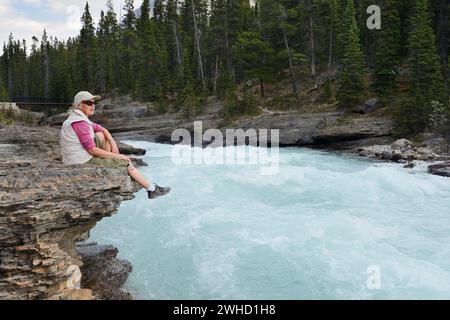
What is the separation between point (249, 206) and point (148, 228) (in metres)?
3.24

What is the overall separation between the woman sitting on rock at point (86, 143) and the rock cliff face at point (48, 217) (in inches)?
8.1

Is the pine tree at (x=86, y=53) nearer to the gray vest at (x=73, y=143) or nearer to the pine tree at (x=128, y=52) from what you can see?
the pine tree at (x=128, y=52)

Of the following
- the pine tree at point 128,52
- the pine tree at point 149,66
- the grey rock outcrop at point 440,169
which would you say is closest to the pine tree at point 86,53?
the pine tree at point 128,52

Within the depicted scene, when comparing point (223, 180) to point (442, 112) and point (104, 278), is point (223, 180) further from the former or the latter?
point (442, 112)

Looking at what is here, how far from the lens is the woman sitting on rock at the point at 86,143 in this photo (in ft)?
19.7

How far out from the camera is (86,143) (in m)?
6.11

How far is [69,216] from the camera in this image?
5781 mm

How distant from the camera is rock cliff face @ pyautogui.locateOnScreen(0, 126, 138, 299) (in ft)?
17.5

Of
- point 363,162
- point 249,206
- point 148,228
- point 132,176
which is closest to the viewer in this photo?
point 132,176

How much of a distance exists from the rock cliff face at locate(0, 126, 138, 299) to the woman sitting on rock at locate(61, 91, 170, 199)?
20 cm

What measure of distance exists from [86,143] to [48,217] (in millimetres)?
1236

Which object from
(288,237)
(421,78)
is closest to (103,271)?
(288,237)

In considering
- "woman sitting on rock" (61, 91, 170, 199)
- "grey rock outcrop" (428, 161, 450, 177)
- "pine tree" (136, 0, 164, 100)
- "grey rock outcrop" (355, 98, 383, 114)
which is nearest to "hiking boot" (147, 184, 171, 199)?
"woman sitting on rock" (61, 91, 170, 199)
